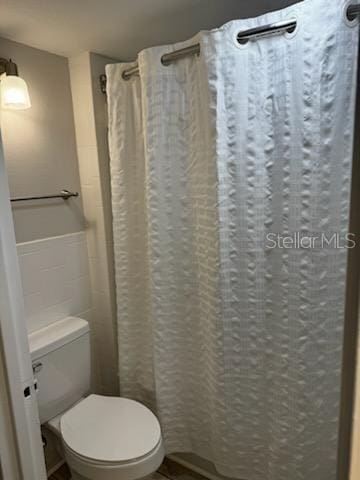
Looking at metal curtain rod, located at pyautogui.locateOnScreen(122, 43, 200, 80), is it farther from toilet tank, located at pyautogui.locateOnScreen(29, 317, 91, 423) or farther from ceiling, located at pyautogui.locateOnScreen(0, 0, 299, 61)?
toilet tank, located at pyautogui.locateOnScreen(29, 317, 91, 423)

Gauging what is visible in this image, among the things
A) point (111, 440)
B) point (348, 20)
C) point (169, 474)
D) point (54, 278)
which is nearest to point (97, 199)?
point (54, 278)

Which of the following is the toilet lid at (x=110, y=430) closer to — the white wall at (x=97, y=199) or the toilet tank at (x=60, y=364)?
the toilet tank at (x=60, y=364)

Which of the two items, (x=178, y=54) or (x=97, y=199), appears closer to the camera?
(x=178, y=54)

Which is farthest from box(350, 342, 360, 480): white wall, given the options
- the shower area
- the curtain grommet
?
the curtain grommet

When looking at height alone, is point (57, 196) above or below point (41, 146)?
below

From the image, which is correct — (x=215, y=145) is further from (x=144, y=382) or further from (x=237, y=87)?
(x=144, y=382)

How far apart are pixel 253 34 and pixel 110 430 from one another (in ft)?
5.57

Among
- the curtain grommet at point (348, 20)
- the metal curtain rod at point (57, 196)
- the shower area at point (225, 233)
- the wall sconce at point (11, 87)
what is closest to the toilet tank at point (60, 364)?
the shower area at point (225, 233)

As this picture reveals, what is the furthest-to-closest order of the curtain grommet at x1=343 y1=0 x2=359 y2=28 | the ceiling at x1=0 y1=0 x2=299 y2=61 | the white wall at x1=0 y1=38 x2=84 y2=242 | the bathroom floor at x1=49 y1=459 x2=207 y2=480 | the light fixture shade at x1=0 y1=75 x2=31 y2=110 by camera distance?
the bathroom floor at x1=49 y1=459 x2=207 y2=480, the white wall at x1=0 y1=38 x2=84 y2=242, the light fixture shade at x1=0 y1=75 x2=31 y2=110, the ceiling at x1=0 y1=0 x2=299 y2=61, the curtain grommet at x1=343 y1=0 x2=359 y2=28

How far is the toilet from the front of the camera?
1.32 meters

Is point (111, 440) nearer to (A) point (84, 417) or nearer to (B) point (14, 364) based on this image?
(A) point (84, 417)

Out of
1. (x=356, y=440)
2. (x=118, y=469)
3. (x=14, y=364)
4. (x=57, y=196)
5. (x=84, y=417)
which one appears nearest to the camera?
(x=356, y=440)

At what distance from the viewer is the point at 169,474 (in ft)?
5.75

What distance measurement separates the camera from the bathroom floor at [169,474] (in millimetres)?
1734
